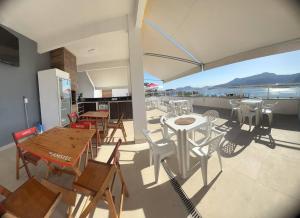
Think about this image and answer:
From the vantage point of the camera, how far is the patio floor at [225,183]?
146 cm

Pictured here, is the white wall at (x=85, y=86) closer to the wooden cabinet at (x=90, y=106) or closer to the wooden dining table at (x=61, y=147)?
the wooden cabinet at (x=90, y=106)

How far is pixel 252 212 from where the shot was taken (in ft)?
4.57

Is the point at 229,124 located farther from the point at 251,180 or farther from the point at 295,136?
the point at 251,180

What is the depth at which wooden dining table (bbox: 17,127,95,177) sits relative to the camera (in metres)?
1.40

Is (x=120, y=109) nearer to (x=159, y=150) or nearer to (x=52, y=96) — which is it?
(x=52, y=96)

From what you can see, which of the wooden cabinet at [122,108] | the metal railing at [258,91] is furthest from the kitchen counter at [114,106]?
the metal railing at [258,91]

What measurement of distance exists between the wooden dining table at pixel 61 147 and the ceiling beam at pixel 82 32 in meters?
2.83

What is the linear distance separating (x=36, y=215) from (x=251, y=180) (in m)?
2.39

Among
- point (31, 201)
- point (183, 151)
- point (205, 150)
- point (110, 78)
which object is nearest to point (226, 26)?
point (205, 150)

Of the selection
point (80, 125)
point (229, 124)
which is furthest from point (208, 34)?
point (80, 125)

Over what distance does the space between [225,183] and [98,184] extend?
161 centimetres

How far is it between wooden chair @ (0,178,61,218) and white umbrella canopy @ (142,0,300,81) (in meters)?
4.17

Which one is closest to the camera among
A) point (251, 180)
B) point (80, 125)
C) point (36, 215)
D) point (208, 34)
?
point (36, 215)

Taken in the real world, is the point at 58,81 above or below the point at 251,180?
above
